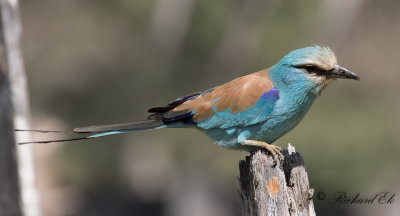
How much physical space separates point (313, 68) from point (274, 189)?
42.5 inches

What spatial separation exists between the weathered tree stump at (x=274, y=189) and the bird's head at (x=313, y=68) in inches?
27.6

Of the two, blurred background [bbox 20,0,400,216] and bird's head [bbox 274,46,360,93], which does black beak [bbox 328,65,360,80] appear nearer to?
bird's head [bbox 274,46,360,93]

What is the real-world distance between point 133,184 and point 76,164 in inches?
50.4

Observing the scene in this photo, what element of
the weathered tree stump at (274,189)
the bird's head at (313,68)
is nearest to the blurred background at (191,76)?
the bird's head at (313,68)

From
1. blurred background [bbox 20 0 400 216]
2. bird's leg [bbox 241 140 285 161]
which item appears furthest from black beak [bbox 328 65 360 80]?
blurred background [bbox 20 0 400 216]

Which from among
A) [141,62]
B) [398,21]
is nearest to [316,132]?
[398,21]

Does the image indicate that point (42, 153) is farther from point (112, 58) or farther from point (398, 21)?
point (398, 21)

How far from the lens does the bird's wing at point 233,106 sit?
13.6ft

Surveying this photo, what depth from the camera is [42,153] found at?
953 cm

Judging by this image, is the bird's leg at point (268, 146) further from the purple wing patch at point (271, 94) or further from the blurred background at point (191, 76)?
the blurred background at point (191, 76)

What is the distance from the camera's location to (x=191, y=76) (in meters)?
9.48

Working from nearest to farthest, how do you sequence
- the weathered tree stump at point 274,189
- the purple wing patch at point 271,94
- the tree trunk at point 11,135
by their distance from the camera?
the weathered tree stump at point 274,189
the purple wing patch at point 271,94
the tree trunk at point 11,135

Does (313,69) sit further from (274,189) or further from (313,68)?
(274,189)

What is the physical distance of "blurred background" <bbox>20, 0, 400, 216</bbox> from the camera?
27.8 feet
